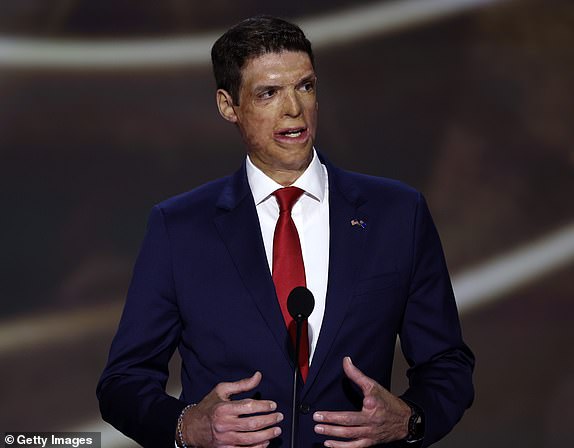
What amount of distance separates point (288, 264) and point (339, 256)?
106 mm

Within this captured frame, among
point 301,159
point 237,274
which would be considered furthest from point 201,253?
point 301,159

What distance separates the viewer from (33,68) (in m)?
3.40

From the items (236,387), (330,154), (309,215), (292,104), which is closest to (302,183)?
(309,215)

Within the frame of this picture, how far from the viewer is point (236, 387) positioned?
1.72 meters

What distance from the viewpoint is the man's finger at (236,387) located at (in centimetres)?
171

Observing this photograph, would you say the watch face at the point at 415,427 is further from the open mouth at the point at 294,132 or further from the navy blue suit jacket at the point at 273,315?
the open mouth at the point at 294,132

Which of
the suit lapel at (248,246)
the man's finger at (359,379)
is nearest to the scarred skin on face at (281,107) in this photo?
the suit lapel at (248,246)

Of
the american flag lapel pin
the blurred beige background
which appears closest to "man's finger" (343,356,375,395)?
the american flag lapel pin

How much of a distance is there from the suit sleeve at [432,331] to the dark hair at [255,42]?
17.0 inches

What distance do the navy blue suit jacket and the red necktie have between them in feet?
0.07

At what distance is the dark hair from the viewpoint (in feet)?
6.72

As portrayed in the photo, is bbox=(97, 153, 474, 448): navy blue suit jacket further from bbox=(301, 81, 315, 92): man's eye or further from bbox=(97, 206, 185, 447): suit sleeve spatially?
bbox=(301, 81, 315, 92): man's eye

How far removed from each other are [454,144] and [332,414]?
2017 mm

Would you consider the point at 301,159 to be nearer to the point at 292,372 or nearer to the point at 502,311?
the point at 292,372
